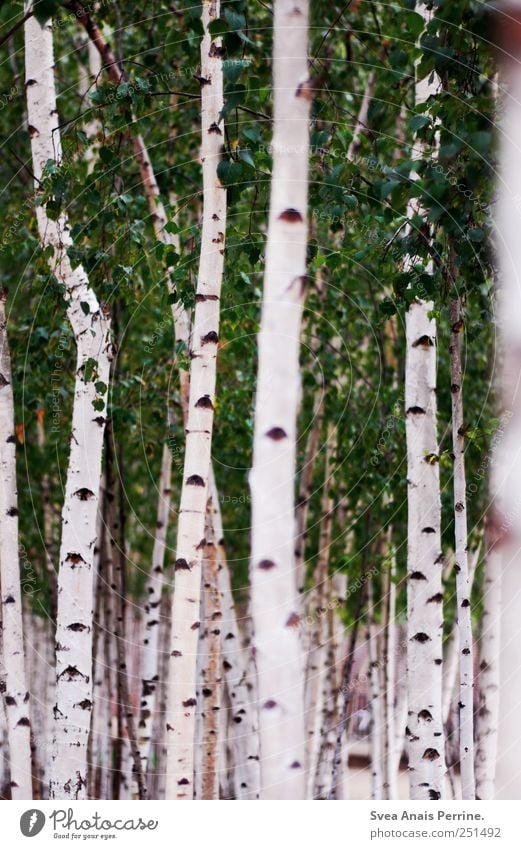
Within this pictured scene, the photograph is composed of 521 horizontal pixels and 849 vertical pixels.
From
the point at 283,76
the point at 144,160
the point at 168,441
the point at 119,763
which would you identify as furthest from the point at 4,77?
the point at 119,763

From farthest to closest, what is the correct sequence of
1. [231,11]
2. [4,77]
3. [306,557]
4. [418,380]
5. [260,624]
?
[306,557]
[4,77]
[418,380]
[231,11]
[260,624]

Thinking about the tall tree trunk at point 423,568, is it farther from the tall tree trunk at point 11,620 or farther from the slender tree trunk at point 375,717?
the slender tree trunk at point 375,717

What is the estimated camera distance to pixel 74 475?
15.0 feet

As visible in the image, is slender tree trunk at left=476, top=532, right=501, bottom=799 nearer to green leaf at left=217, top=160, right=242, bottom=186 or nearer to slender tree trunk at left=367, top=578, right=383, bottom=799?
slender tree trunk at left=367, top=578, right=383, bottom=799

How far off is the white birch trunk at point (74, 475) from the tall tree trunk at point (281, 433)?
1648 millimetres

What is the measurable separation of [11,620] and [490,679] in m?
3.64

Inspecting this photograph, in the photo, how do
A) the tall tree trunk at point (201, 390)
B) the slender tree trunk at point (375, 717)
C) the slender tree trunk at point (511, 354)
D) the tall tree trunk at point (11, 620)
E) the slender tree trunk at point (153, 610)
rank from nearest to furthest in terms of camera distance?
1. the slender tree trunk at point (511, 354)
2. the tall tree trunk at point (201, 390)
3. the tall tree trunk at point (11, 620)
4. the slender tree trunk at point (153, 610)
5. the slender tree trunk at point (375, 717)

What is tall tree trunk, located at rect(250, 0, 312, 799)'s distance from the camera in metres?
2.83

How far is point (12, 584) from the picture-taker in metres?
4.85

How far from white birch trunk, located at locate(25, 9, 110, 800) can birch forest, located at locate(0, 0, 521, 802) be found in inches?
0.6

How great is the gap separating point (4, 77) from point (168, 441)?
364cm

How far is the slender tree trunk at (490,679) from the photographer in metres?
6.01

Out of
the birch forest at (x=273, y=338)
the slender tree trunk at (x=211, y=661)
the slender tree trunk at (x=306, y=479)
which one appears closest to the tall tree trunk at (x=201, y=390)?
the birch forest at (x=273, y=338)

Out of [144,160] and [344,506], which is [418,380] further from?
[344,506]
